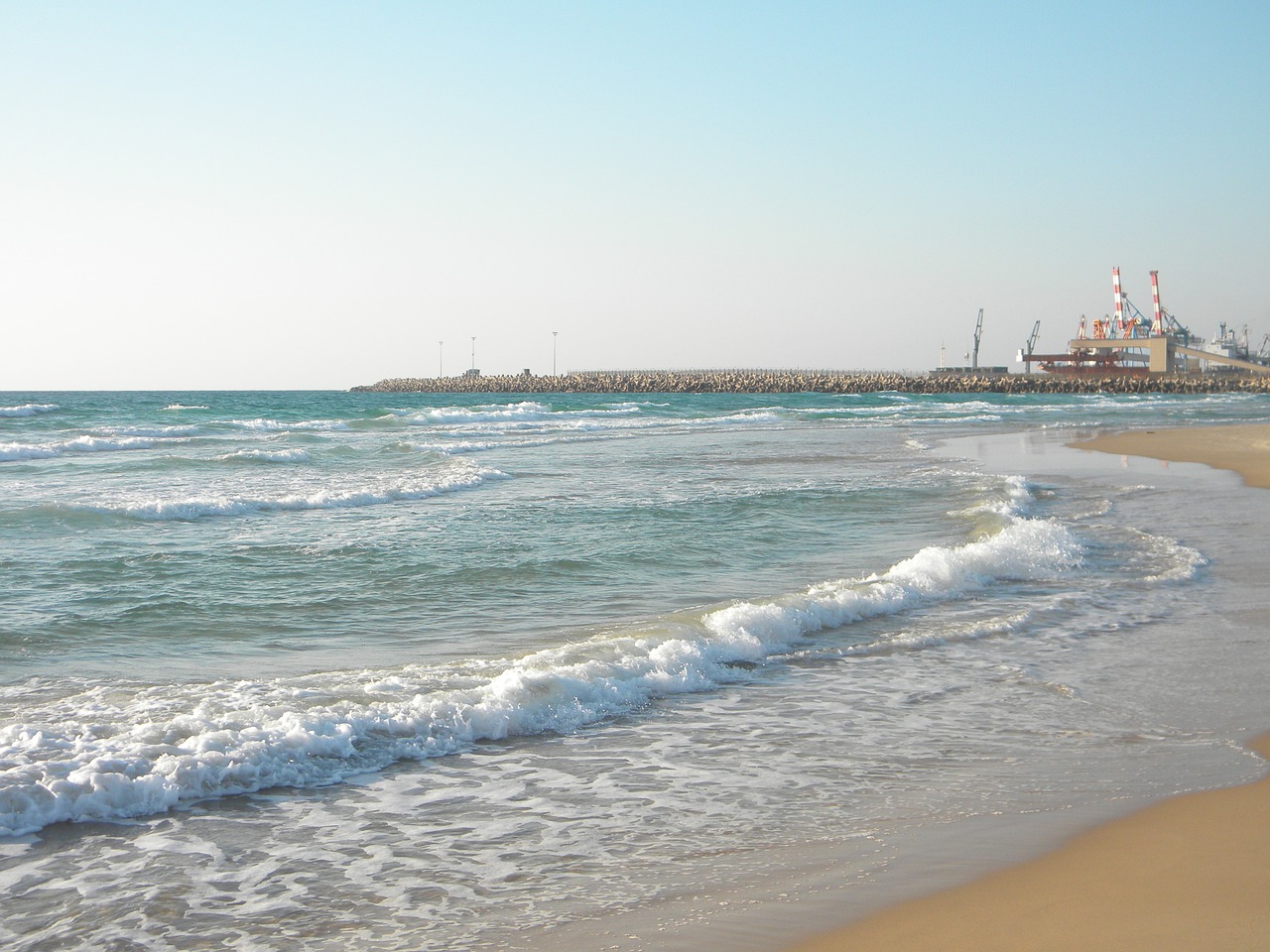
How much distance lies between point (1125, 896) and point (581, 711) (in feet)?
9.83

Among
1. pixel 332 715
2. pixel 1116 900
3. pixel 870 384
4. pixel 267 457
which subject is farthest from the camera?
pixel 870 384

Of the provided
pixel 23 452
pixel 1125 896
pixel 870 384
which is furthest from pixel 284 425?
pixel 870 384

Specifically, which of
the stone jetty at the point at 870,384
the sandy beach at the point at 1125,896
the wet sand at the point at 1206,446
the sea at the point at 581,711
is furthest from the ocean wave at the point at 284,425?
the stone jetty at the point at 870,384

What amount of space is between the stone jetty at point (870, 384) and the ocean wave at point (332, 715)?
281ft

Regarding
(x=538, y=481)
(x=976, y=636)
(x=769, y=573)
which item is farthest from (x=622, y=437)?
(x=976, y=636)

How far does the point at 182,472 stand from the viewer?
21.0 m

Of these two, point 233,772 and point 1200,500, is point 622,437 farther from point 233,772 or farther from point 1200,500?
point 233,772

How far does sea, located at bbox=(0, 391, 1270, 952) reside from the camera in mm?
3748

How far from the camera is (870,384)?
97375 millimetres

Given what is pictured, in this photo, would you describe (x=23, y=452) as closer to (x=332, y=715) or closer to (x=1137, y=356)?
(x=332, y=715)

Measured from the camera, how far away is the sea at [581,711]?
3748 millimetres

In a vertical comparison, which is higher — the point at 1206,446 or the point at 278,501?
Answer: the point at 1206,446

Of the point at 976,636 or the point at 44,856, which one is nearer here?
the point at 44,856

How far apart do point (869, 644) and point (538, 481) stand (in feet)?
40.6
